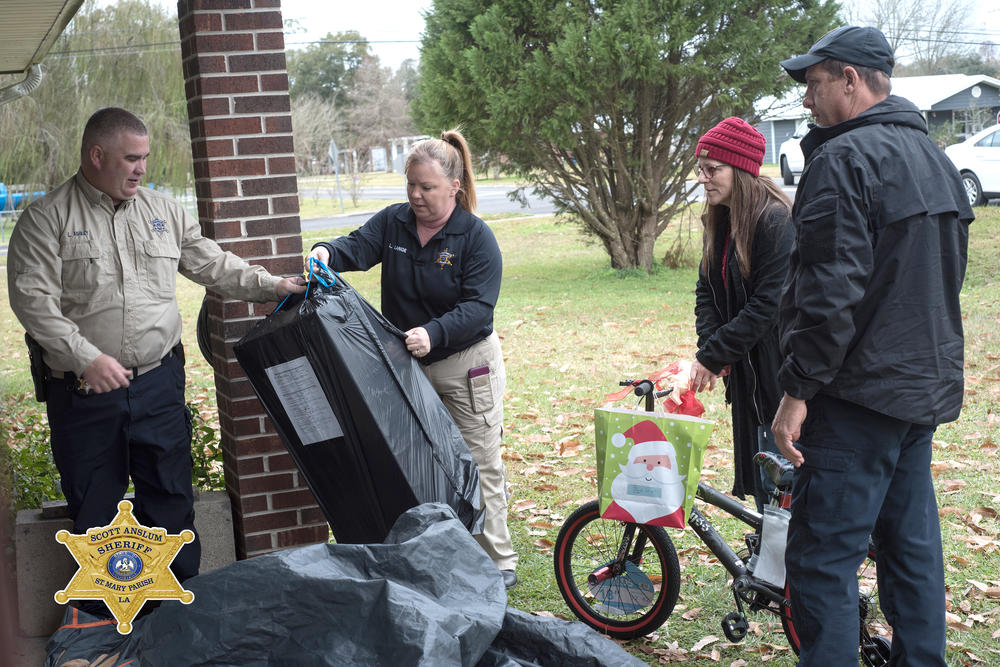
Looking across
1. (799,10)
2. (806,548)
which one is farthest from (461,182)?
(799,10)

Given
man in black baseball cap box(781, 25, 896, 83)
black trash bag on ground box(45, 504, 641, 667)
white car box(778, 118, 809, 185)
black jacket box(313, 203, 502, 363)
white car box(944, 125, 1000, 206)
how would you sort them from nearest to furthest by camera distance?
black trash bag on ground box(45, 504, 641, 667) → man in black baseball cap box(781, 25, 896, 83) → black jacket box(313, 203, 502, 363) → white car box(944, 125, 1000, 206) → white car box(778, 118, 809, 185)

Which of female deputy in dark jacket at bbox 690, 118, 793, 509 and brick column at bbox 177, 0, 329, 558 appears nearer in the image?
female deputy in dark jacket at bbox 690, 118, 793, 509

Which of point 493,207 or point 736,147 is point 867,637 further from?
point 493,207

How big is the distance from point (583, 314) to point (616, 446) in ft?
25.2

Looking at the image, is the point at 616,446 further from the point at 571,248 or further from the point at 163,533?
the point at 571,248

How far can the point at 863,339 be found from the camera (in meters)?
2.65

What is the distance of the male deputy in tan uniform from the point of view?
3.23 metres

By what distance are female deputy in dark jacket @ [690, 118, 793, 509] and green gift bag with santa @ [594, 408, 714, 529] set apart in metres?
0.31

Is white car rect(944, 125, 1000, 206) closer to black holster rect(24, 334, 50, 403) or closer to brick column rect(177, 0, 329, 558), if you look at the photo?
brick column rect(177, 0, 329, 558)

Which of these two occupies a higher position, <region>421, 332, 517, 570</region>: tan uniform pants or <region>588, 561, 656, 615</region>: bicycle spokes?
<region>421, 332, 517, 570</region>: tan uniform pants

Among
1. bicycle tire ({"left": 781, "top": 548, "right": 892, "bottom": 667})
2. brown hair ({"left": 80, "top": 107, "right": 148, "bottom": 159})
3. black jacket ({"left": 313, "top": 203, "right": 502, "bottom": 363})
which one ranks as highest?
brown hair ({"left": 80, "top": 107, "right": 148, "bottom": 159})

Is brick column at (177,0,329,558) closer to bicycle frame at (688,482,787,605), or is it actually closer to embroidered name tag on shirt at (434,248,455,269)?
embroidered name tag on shirt at (434,248,455,269)

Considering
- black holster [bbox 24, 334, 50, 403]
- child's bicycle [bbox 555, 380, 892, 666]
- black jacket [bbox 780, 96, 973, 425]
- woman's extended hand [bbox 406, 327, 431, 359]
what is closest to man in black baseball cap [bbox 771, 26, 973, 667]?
black jacket [bbox 780, 96, 973, 425]

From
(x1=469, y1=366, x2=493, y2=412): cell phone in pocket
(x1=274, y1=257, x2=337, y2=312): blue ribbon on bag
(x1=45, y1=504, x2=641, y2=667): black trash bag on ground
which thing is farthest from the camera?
(x1=469, y1=366, x2=493, y2=412): cell phone in pocket
